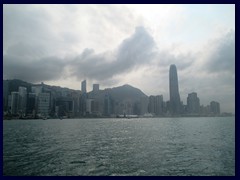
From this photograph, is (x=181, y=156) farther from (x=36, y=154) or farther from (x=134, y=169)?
(x=36, y=154)

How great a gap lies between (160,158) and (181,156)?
3900mm

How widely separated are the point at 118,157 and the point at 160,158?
6.07 meters

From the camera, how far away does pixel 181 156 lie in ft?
103

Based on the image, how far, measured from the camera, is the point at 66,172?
2306 cm
